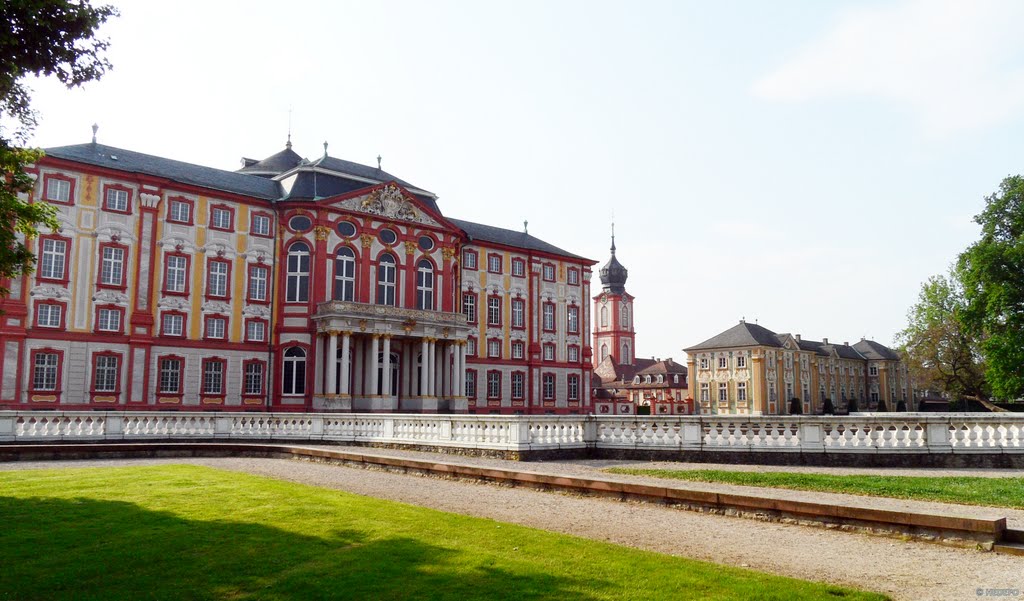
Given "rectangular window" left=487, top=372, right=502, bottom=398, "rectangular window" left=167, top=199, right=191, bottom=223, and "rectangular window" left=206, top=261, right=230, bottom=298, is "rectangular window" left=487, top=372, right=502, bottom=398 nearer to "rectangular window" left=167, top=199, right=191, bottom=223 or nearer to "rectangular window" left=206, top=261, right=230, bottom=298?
"rectangular window" left=206, top=261, right=230, bottom=298

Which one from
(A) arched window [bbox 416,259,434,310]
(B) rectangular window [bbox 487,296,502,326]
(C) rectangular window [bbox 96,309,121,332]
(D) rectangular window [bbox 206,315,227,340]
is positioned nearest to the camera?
(C) rectangular window [bbox 96,309,121,332]

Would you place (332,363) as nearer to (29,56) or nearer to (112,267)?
(112,267)

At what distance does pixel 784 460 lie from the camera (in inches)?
729

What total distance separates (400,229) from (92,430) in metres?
26.3

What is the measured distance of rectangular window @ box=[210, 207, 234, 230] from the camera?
41562mm

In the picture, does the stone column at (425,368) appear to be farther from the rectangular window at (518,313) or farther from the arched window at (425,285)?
the rectangular window at (518,313)

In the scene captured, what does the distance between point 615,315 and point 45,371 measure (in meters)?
79.7

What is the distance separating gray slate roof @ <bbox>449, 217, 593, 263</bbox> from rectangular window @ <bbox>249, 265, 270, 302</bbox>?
14.9 metres

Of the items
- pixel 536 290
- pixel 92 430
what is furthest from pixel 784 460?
pixel 536 290

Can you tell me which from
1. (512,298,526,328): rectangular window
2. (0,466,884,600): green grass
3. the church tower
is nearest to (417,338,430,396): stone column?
(512,298,526,328): rectangular window

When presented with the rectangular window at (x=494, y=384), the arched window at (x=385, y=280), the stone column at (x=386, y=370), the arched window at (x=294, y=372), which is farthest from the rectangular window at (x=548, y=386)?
the arched window at (x=294, y=372)

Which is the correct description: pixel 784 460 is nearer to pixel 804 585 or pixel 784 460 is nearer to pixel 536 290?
pixel 804 585

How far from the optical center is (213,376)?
40562 mm

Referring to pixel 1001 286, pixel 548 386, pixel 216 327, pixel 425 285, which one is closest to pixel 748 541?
pixel 216 327
